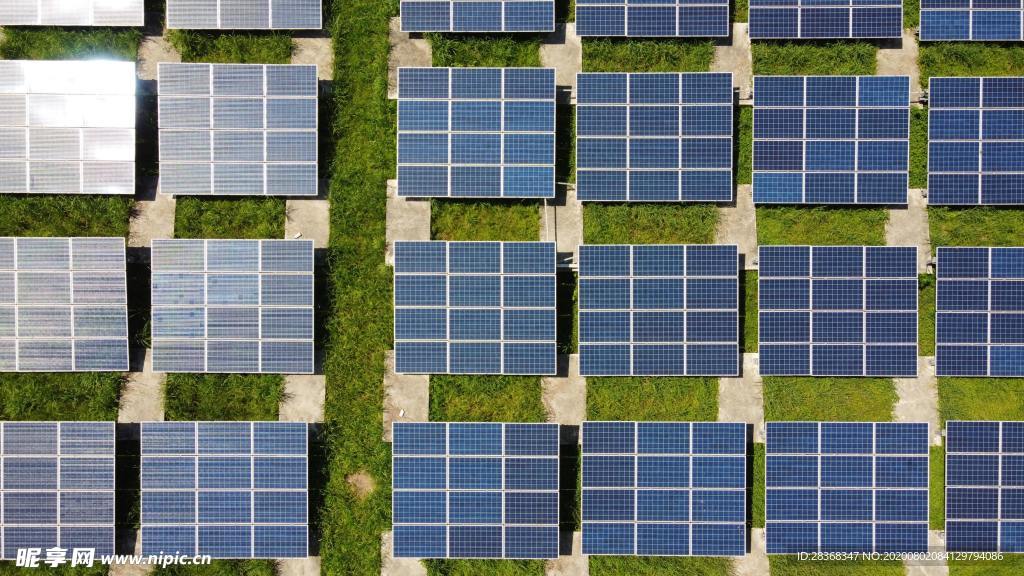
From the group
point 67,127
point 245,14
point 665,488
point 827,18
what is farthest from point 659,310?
point 67,127

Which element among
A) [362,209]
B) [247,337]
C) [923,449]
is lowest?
[923,449]

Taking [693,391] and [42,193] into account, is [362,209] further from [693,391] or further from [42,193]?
[693,391]

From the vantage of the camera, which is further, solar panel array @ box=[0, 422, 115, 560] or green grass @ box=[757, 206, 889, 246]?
green grass @ box=[757, 206, 889, 246]

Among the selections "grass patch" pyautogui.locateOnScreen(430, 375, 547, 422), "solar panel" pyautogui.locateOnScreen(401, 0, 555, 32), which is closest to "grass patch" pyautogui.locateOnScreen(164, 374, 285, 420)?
"grass patch" pyautogui.locateOnScreen(430, 375, 547, 422)

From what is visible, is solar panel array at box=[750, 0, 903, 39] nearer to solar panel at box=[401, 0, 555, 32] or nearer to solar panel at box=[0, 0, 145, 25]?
solar panel at box=[401, 0, 555, 32]

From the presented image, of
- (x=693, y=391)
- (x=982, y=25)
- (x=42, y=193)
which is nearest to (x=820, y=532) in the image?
(x=693, y=391)

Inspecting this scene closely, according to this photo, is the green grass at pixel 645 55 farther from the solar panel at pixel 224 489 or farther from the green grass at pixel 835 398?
the solar panel at pixel 224 489
